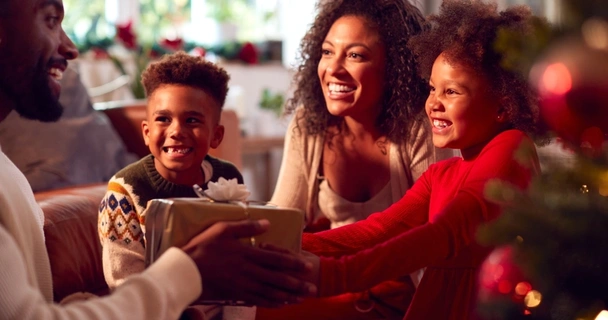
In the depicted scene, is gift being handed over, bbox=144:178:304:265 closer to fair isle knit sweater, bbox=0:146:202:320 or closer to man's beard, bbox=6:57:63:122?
fair isle knit sweater, bbox=0:146:202:320

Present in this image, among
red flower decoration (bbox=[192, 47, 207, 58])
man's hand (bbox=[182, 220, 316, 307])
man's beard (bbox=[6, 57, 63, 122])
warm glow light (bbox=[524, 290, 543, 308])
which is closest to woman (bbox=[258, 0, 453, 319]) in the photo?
man's hand (bbox=[182, 220, 316, 307])

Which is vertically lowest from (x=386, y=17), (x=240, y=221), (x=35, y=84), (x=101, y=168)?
(x=101, y=168)

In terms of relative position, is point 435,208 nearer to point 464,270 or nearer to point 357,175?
point 464,270

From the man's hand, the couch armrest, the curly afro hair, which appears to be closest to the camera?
the man's hand

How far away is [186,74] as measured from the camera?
157cm

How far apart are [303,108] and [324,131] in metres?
0.10

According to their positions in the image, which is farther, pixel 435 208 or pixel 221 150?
pixel 221 150

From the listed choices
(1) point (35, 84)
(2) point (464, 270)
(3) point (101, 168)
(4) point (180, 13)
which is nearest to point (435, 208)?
(2) point (464, 270)

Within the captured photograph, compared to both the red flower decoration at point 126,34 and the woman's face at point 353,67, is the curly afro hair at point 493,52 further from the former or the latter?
the red flower decoration at point 126,34

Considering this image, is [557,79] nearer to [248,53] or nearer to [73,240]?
[73,240]

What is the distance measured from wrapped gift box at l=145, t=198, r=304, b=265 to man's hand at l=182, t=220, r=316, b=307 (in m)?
0.02

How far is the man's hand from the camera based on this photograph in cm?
121

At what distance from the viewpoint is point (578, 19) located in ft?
3.10

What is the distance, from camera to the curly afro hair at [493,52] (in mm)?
1475
